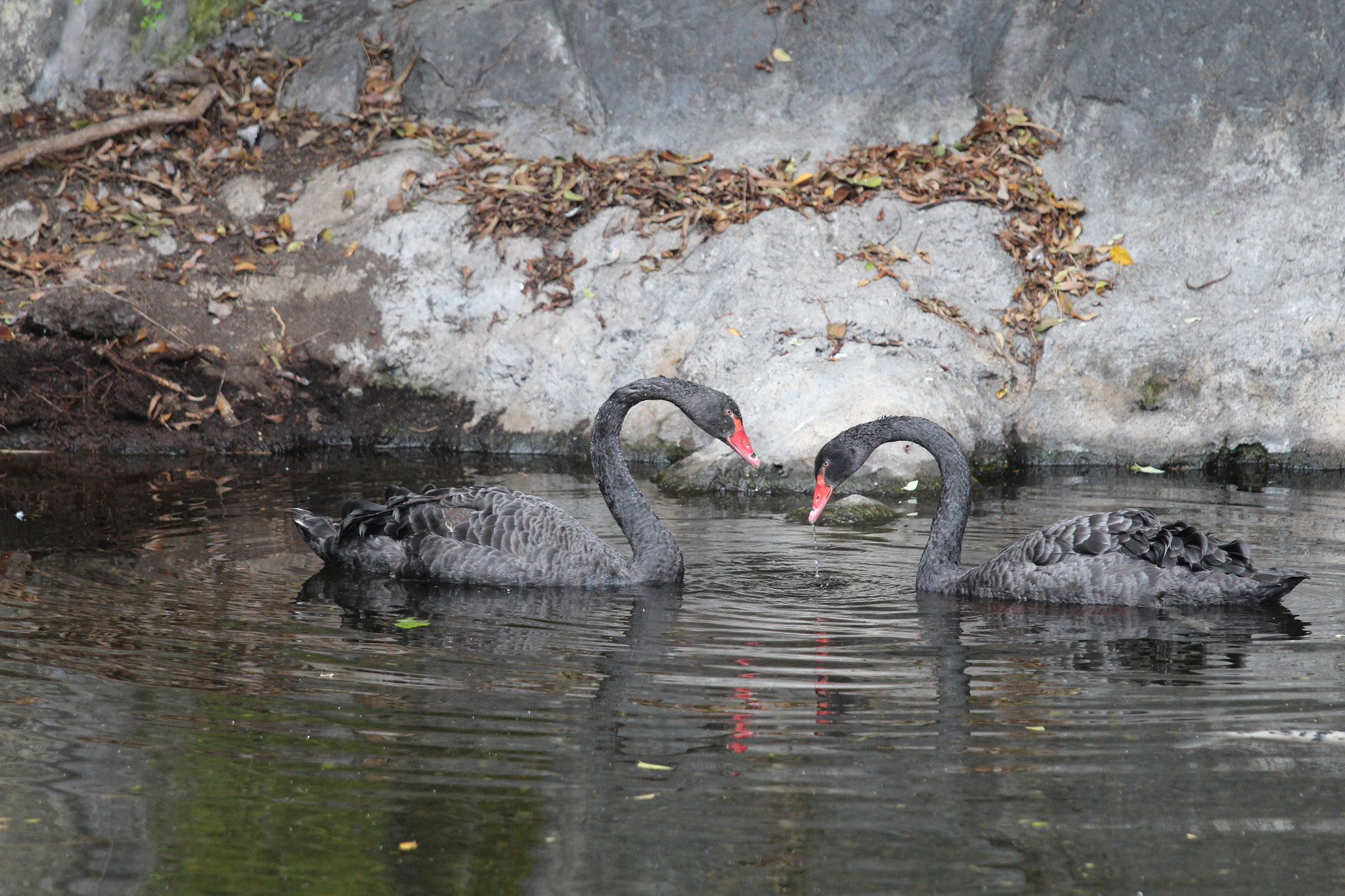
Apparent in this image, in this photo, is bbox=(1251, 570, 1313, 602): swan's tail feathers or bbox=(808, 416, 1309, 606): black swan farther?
bbox=(808, 416, 1309, 606): black swan

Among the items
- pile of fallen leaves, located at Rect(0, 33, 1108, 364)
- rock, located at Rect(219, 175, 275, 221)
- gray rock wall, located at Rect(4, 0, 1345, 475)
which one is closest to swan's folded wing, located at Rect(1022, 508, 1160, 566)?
gray rock wall, located at Rect(4, 0, 1345, 475)

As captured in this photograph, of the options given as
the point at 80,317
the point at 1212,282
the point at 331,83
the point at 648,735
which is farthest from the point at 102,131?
the point at 648,735

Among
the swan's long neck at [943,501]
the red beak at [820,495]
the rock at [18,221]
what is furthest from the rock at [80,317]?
the swan's long neck at [943,501]

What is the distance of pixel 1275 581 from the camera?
5.93 metres

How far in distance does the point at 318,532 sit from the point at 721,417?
2218mm

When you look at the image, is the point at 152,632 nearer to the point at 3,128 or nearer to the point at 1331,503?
the point at 1331,503

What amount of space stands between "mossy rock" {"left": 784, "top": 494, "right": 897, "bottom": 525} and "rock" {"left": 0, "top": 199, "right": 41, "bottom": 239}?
299 inches

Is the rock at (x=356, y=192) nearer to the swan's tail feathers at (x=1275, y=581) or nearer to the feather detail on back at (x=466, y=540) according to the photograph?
the feather detail on back at (x=466, y=540)

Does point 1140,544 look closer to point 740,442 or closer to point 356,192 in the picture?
point 740,442

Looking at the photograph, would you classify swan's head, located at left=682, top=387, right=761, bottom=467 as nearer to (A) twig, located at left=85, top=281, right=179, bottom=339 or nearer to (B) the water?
(B) the water

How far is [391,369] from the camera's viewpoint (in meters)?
11.3

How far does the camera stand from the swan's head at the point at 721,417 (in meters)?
6.68

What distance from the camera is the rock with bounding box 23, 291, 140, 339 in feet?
35.1

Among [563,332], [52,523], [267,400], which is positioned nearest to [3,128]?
[267,400]
